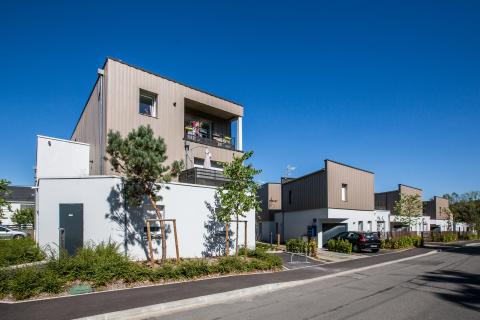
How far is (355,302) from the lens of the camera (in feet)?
30.6

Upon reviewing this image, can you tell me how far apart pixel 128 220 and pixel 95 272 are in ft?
12.6

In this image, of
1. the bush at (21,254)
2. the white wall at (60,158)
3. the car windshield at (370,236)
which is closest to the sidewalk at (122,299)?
the bush at (21,254)

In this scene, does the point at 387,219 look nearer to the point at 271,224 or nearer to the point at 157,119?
the point at 271,224

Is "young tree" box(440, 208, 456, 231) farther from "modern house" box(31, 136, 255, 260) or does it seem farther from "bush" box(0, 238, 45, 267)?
"bush" box(0, 238, 45, 267)

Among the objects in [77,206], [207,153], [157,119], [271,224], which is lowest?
[271,224]

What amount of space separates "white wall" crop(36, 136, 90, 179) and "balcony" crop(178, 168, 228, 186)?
499 centimetres

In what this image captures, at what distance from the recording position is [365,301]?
9.47 meters

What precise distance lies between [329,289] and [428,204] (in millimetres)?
51876

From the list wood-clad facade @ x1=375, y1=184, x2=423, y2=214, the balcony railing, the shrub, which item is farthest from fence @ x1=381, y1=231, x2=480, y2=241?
the balcony railing

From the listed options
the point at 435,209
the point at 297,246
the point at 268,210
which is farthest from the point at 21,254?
the point at 435,209

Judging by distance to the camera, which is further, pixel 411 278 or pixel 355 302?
pixel 411 278

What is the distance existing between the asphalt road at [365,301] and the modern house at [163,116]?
8.30 meters

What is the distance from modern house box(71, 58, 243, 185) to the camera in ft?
56.1

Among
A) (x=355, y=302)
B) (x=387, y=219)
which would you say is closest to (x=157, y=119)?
(x=355, y=302)
